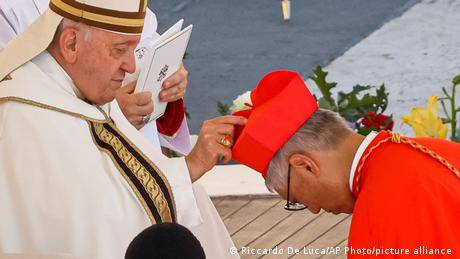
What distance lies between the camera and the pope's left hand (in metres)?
4.59

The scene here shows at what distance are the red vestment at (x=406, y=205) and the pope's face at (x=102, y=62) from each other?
769 mm

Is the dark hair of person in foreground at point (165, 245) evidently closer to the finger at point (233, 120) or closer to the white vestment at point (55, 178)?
the white vestment at point (55, 178)

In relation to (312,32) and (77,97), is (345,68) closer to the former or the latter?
(312,32)

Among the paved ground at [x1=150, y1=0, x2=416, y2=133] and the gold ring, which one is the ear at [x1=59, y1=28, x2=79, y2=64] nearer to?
the gold ring

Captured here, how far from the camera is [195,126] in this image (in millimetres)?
8031

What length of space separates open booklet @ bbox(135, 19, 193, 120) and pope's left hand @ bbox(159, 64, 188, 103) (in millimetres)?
18

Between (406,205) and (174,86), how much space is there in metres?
1.31

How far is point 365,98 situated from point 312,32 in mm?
3105

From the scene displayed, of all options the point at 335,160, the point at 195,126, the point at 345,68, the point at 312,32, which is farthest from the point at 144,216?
the point at 312,32

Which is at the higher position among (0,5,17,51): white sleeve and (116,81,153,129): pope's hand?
(0,5,17,51): white sleeve

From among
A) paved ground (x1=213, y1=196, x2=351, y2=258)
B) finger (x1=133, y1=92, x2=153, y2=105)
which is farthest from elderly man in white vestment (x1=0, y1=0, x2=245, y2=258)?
paved ground (x1=213, y1=196, x2=351, y2=258)

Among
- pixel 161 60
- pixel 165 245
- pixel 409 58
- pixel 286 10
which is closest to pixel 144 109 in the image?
pixel 161 60

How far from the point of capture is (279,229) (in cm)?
583

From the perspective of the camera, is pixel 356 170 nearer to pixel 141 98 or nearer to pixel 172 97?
pixel 141 98
